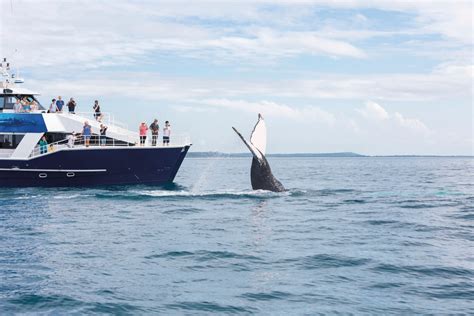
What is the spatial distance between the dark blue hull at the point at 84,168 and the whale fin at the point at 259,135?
12306 millimetres

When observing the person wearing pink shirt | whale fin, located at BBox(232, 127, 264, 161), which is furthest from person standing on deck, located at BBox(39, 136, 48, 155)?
whale fin, located at BBox(232, 127, 264, 161)

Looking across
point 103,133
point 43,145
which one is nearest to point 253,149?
point 103,133

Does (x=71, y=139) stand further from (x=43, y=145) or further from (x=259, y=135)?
(x=259, y=135)

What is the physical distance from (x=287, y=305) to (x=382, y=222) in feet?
33.1

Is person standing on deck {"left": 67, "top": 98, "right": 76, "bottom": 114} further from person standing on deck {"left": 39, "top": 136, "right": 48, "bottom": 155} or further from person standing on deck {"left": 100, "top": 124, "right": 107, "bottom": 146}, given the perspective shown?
person standing on deck {"left": 39, "top": 136, "right": 48, "bottom": 155}

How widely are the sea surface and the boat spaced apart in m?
7.60

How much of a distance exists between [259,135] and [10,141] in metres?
17.0

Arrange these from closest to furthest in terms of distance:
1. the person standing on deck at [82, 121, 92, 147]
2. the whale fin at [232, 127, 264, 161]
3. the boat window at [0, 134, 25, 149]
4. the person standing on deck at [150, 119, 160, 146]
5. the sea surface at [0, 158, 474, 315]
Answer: the sea surface at [0, 158, 474, 315] < the whale fin at [232, 127, 264, 161] < the person standing on deck at [82, 121, 92, 147] < the boat window at [0, 134, 25, 149] < the person standing on deck at [150, 119, 160, 146]

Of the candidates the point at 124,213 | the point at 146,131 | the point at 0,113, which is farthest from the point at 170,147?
the point at 124,213

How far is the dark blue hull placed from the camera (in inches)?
1204

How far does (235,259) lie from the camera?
42.1ft

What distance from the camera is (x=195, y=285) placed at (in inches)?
420

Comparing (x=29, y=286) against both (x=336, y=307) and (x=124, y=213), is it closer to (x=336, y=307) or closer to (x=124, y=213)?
(x=336, y=307)

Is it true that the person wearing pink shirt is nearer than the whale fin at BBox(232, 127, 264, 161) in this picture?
No
